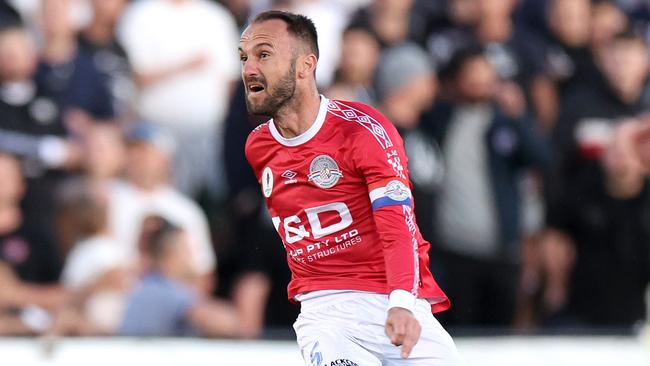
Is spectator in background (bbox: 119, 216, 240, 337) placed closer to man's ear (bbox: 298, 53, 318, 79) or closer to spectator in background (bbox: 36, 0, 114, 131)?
spectator in background (bbox: 36, 0, 114, 131)

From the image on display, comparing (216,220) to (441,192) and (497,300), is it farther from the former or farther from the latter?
(497,300)

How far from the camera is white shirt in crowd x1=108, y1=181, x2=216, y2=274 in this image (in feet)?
29.0

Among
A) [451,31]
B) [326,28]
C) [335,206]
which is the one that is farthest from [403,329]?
[451,31]

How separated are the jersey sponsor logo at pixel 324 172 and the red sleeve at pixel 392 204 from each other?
102 mm

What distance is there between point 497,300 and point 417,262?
5725mm

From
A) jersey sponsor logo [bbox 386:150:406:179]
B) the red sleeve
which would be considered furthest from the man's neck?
jersey sponsor logo [bbox 386:150:406:179]

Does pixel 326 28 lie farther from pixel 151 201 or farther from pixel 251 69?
pixel 251 69

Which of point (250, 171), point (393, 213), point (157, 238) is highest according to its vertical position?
point (393, 213)

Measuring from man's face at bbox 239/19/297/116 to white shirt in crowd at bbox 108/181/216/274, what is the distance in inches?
178

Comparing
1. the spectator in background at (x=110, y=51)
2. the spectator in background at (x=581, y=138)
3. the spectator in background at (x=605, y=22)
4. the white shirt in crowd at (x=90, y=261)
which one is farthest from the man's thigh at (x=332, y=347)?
the spectator in background at (x=605, y=22)

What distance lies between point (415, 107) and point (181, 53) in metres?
1.98

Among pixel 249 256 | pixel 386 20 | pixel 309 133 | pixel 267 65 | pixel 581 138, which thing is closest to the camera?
pixel 267 65

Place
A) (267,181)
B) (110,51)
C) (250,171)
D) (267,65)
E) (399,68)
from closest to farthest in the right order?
(267,65), (267,181), (110,51), (250,171), (399,68)

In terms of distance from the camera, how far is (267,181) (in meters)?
4.72
